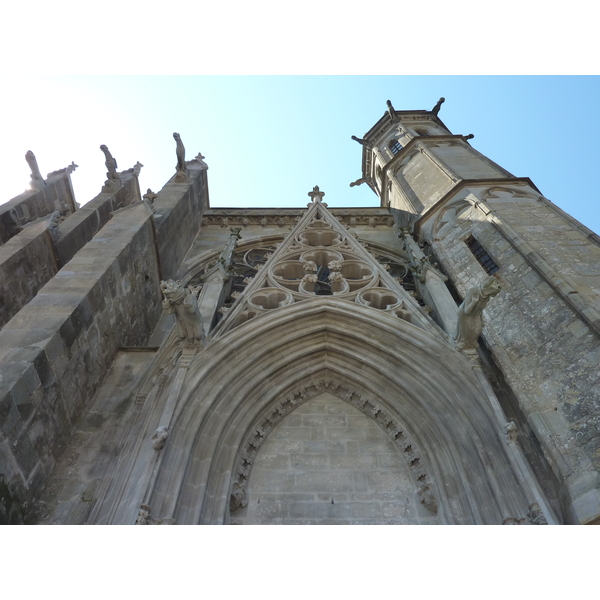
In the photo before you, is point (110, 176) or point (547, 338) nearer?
point (547, 338)

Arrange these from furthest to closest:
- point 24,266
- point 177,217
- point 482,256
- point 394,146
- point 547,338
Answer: point 394,146 < point 177,217 < point 482,256 < point 24,266 < point 547,338

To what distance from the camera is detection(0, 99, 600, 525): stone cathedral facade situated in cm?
457

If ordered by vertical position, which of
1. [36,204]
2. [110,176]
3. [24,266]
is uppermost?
[110,176]

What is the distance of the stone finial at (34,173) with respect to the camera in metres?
11.7

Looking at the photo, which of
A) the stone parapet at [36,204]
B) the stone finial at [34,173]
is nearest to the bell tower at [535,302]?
the stone parapet at [36,204]

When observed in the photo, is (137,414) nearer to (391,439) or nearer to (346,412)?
(346,412)

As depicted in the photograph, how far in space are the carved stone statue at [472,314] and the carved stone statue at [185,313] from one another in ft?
10.5

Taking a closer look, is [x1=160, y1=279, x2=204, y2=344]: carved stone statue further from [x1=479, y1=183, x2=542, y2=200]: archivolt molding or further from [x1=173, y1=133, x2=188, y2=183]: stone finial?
[x1=173, y1=133, x2=188, y2=183]: stone finial

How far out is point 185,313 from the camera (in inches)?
222

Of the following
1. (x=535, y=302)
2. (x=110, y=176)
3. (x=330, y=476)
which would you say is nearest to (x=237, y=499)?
(x=330, y=476)

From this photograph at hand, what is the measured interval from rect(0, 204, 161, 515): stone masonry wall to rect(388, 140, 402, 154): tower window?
44.0 ft

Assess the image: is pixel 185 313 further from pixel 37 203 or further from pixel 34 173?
pixel 34 173

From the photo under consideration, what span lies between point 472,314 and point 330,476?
2.54m

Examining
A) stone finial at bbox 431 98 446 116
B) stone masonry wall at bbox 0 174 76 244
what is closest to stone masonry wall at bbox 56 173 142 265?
stone masonry wall at bbox 0 174 76 244
